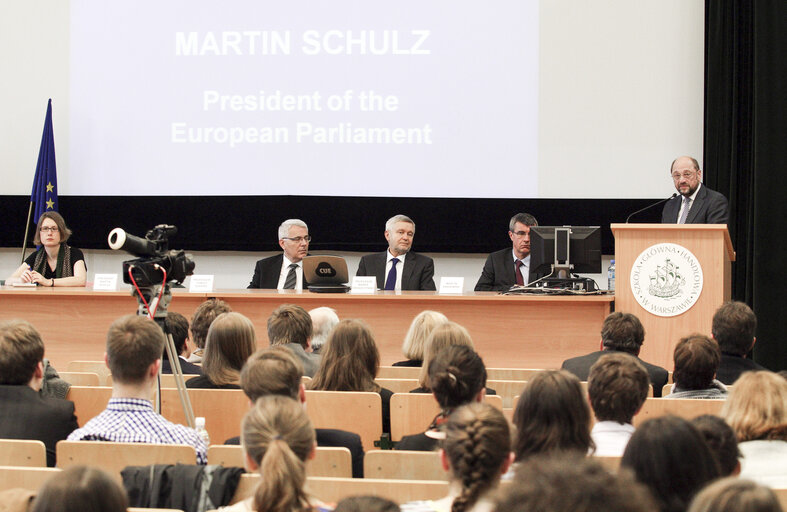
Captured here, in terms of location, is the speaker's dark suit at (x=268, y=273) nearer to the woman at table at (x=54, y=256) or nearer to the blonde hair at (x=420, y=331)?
the woman at table at (x=54, y=256)

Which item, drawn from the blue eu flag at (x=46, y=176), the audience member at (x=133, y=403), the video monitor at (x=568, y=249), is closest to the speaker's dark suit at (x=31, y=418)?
the audience member at (x=133, y=403)

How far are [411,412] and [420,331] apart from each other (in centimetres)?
81

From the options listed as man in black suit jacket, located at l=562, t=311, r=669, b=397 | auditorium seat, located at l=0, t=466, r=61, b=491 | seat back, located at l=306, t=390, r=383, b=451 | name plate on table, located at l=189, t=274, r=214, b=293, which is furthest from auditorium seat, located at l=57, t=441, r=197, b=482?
name plate on table, located at l=189, t=274, r=214, b=293

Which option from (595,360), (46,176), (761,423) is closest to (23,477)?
(761,423)

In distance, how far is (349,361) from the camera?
11.2ft

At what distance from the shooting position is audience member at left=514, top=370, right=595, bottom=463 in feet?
7.08

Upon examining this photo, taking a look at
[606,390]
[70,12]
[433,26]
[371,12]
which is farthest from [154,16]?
[606,390]

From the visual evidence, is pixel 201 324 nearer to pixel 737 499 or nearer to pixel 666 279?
pixel 666 279

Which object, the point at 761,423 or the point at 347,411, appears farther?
the point at 347,411

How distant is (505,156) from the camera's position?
25.0ft

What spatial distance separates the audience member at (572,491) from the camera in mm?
920

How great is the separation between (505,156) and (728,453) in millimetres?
5807

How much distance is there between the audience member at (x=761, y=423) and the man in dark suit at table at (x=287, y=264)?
4.50m

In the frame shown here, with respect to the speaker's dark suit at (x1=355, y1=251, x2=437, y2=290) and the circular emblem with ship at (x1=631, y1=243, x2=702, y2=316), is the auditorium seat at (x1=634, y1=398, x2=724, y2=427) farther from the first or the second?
the speaker's dark suit at (x1=355, y1=251, x2=437, y2=290)
